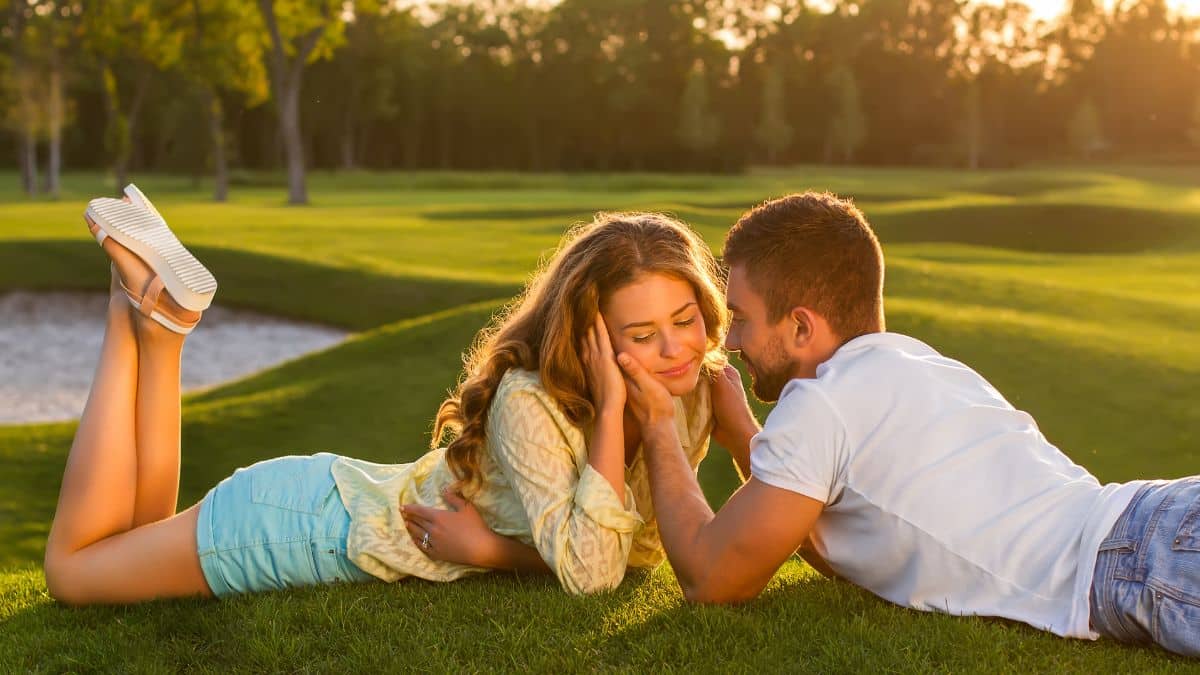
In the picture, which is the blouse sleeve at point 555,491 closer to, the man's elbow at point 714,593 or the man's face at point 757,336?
the man's elbow at point 714,593

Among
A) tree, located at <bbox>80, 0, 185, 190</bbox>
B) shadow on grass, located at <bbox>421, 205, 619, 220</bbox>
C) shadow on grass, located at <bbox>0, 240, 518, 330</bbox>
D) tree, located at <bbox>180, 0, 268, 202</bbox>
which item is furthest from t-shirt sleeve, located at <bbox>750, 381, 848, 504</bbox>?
tree, located at <bbox>80, 0, 185, 190</bbox>

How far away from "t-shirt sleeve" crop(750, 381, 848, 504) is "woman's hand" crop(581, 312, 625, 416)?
2.12 ft

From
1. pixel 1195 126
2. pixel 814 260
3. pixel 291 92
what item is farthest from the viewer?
pixel 1195 126

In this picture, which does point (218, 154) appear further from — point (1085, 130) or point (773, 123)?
point (1085, 130)

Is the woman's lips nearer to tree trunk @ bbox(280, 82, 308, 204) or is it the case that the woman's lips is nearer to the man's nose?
the man's nose

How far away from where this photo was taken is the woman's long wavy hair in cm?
405

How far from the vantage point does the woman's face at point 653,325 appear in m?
4.04

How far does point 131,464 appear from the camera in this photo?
181 inches

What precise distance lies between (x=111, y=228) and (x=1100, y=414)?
→ 7.24 m

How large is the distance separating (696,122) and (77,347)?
5452 centimetres

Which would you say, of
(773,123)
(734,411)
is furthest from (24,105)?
(734,411)

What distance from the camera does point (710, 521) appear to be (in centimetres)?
373

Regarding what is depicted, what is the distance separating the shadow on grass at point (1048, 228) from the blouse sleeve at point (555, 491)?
21733mm

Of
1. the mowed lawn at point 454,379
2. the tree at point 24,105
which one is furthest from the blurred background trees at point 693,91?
the mowed lawn at point 454,379
